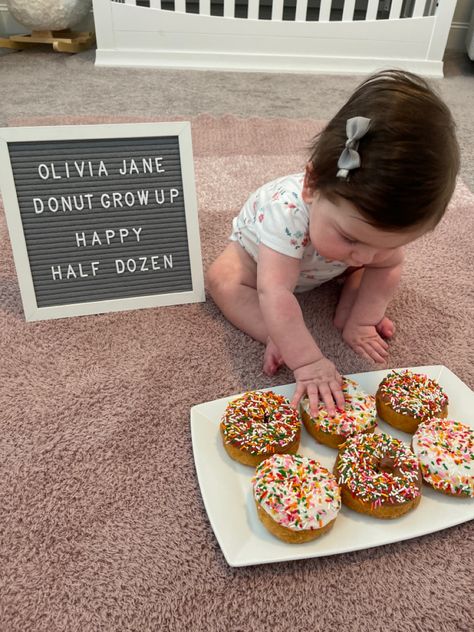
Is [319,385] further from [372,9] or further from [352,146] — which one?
[372,9]

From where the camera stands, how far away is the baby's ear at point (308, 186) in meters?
0.85

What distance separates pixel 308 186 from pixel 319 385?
1.02 ft

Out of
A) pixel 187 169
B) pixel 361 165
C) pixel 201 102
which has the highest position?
pixel 361 165

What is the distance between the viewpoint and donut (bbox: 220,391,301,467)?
2.48 feet

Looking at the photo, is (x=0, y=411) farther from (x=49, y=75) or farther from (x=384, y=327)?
(x=49, y=75)

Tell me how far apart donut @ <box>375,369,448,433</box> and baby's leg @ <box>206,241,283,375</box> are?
23 cm

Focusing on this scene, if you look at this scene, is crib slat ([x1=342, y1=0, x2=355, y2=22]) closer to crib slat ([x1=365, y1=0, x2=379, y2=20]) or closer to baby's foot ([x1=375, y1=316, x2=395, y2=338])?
crib slat ([x1=365, y1=0, x2=379, y2=20])

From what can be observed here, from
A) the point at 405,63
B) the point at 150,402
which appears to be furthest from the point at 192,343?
the point at 405,63

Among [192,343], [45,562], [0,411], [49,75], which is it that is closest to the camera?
[45,562]

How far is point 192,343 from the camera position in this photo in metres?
1.04

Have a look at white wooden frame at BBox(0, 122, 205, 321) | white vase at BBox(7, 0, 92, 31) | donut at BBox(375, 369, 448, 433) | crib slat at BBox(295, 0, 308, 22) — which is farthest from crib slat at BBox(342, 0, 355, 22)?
donut at BBox(375, 369, 448, 433)

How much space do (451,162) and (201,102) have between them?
5.43 ft

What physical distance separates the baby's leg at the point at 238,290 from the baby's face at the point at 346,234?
227mm

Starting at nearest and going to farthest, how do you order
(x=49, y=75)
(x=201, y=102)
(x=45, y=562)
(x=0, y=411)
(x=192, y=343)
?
1. (x=45, y=562)
2. (x=0, y=411)
3. (x=192, y=343)
4. (x=201, y=102)
5. (x=49, y=75)
